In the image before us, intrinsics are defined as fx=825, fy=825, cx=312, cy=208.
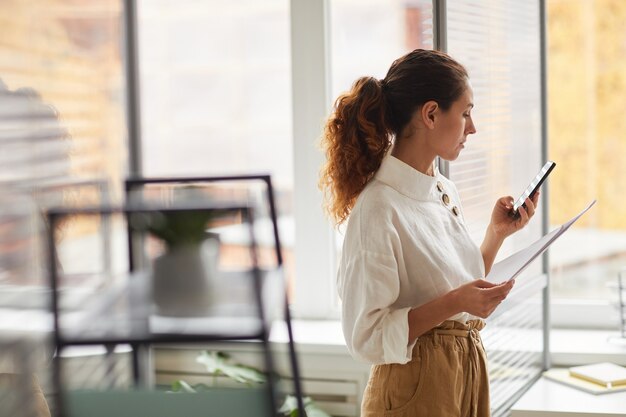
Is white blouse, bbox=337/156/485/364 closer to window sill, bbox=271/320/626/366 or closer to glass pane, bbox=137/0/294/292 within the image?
window sill, bbox=271/320/626/366

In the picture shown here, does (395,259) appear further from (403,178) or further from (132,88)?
(132,88)

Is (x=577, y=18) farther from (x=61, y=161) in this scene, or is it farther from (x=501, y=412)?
(x=61, y=161)

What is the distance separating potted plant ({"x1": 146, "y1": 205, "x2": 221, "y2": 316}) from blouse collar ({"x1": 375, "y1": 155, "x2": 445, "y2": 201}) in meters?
0.86

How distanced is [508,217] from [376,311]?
18.4 inches

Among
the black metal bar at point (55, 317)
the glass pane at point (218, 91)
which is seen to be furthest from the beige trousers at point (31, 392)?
the glass pane at point (218, 91)

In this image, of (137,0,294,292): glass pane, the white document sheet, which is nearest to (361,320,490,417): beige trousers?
the white document sheet

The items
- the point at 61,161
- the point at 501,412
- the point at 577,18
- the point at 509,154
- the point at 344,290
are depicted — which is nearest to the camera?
the point at 61,161

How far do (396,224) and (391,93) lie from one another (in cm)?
26

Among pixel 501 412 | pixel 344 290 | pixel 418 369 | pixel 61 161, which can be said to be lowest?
pixel 501 412

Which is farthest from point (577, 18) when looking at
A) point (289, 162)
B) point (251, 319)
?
point (251, 319)

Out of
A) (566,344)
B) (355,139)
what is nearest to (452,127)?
(355,139)

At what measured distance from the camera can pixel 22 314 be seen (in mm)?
564

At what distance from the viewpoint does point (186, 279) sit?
75 centimetres

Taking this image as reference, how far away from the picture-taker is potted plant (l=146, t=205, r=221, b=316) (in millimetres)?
729
